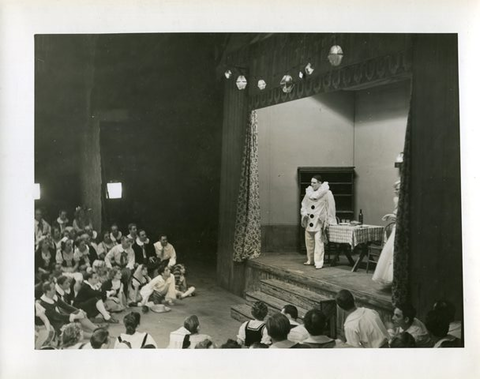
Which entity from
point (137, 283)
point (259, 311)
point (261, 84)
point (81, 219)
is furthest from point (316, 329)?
point (261, 84)

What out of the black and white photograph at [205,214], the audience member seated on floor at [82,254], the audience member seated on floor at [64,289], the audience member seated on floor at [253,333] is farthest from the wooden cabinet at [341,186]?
the audience member seated on floor at [64,289]

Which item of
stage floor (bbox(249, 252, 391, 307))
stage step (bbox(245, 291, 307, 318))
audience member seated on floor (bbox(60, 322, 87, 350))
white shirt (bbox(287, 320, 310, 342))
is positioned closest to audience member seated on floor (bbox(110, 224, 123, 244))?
audience member seated on floor (bbox(60, 322, 87, 350))

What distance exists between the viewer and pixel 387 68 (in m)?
4.26

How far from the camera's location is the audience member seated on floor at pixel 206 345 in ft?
13.1

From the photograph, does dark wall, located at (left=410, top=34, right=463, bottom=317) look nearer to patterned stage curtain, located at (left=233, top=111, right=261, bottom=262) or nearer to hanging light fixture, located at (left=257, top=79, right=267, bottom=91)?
hanging light fixture, located at (left=257, top=79, right=267, bottom=91)

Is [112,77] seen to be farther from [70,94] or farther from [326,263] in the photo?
[326,263]

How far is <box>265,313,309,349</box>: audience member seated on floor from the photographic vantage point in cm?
403

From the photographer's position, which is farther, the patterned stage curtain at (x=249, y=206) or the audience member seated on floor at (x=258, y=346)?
the patterned stage curtain at (x=249, y=206)

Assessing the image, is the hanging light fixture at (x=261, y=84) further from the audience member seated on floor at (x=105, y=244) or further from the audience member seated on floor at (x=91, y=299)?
the audience member seated on floor at (x=91, y=299)

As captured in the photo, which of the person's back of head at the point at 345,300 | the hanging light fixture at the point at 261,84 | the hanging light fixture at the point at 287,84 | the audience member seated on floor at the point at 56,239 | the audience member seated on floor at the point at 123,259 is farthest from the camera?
the hanging light fixture at the point at 261,84

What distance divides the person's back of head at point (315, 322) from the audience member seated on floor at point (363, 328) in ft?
0.70
